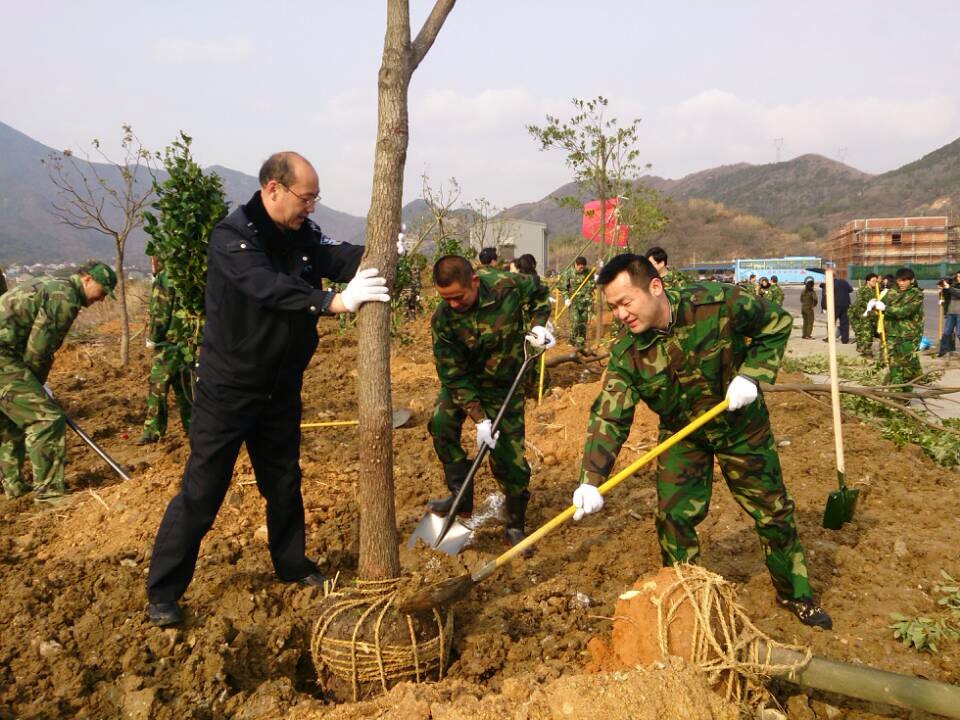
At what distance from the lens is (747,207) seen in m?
133

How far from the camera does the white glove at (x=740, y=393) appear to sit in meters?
2.62

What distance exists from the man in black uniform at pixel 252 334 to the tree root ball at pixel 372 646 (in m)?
0.74

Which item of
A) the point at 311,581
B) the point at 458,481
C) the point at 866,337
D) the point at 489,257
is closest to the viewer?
the point at 311,581

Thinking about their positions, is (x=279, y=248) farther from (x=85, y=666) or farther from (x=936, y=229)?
(x=936, y=229)

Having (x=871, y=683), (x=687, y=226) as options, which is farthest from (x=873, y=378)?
(x=687, y=226)

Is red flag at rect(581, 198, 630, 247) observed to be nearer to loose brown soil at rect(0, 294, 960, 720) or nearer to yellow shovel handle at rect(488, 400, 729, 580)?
loose brown soil at rect(0, 294, 960, 720)

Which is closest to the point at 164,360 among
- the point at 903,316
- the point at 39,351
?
the point at 39,351

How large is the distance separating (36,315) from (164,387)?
5.45 ft

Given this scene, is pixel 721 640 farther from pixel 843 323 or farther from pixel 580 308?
pixel 843 323

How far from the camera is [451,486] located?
412cm

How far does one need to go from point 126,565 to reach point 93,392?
5.98 meters

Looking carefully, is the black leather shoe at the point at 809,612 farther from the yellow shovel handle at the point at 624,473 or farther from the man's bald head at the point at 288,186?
the man's bald head at the point at 288,186

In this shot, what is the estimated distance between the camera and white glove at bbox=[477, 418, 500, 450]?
3.64 metres

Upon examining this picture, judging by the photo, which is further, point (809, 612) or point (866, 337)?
point (866, 337)
